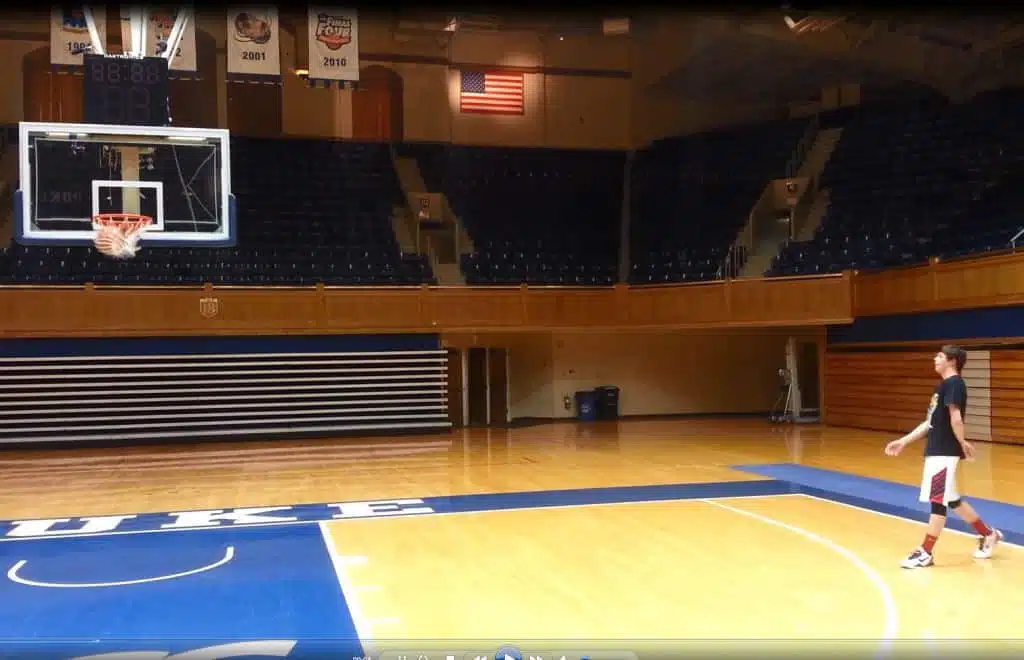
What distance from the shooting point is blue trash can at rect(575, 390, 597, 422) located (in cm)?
1919

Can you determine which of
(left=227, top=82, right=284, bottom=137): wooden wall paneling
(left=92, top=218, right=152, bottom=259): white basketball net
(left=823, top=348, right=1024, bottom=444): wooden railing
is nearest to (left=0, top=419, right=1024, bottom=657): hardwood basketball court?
(left=823, top=348, right=1024, bottom=444): wooden railing

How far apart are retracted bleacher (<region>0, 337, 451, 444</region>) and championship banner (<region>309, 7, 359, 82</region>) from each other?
4.86 m

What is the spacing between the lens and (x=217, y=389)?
51.7 ft

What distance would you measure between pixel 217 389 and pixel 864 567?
1253 centimetres

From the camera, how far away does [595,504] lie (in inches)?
344

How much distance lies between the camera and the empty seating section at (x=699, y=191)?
18.6 m

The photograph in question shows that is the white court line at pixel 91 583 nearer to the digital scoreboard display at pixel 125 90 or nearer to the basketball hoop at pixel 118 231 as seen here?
the basketball hoop at pixel 118 231

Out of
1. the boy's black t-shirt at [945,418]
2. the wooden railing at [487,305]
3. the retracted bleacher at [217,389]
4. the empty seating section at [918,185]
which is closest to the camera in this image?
the boy's black t-shirt at [945,418]

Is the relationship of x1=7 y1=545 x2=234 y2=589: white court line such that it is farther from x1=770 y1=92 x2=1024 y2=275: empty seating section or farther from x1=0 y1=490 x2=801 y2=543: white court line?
x1=770 y1=92 x2=1024 y2=275: empty seating section

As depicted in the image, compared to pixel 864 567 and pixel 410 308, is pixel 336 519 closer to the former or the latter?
pixel 864 567

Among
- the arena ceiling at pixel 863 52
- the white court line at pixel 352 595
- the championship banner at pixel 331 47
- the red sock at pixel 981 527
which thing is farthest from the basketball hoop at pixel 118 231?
the arena ceiling at pixel 863 52

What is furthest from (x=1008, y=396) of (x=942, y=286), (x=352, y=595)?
(x=352, y=595)

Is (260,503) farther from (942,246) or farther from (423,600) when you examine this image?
(942,246)

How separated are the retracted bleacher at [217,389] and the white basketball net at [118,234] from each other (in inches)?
247
